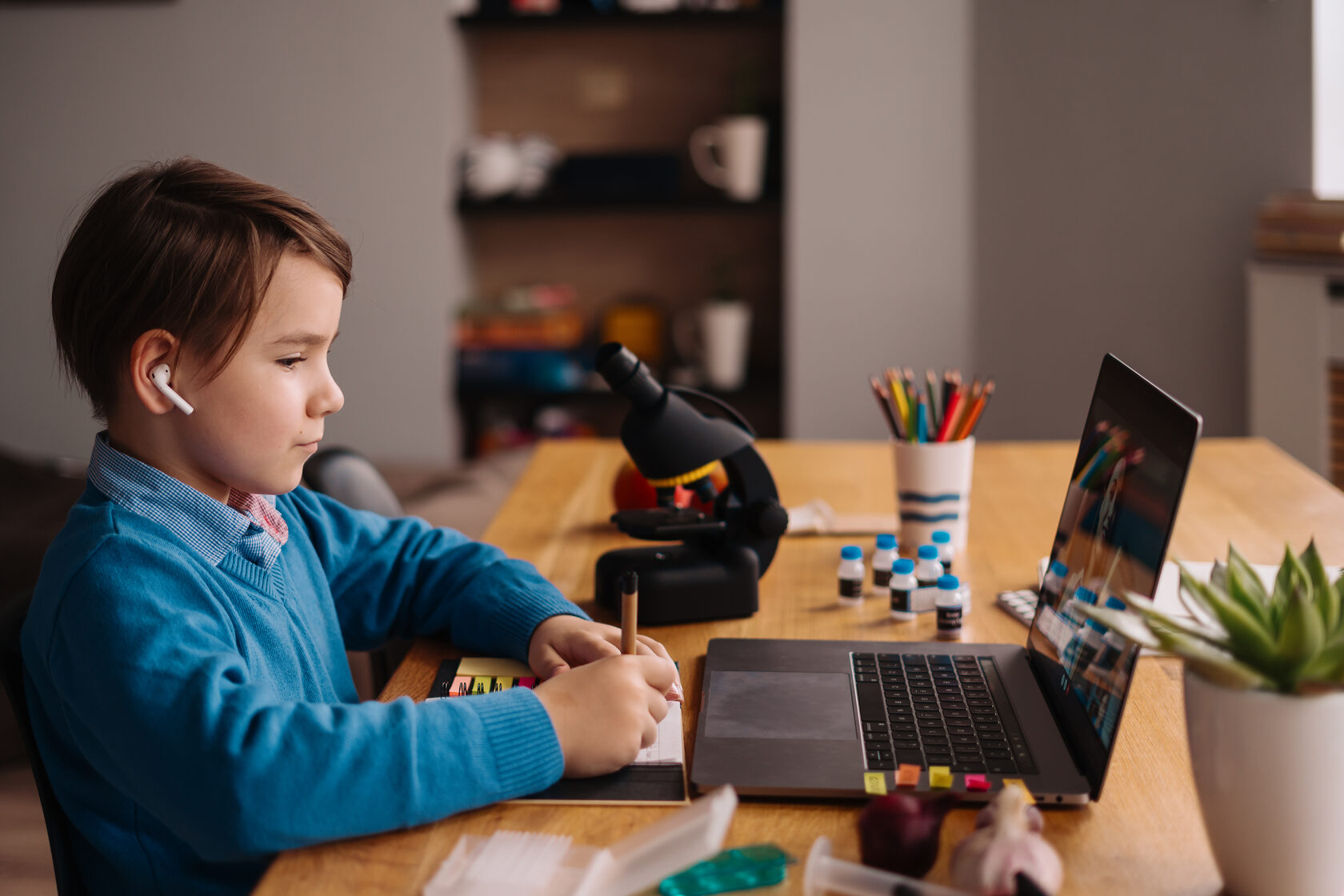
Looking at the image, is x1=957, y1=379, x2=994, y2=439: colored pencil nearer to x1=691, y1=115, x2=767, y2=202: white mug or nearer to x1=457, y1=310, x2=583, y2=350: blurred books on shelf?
x1=691, y1=115, x2=767, y2=202: white mug

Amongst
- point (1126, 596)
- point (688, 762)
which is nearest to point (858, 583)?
point (688, 762)

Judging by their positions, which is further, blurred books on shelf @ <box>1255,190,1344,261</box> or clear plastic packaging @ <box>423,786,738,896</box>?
blurred books on shelf @ <box>1255,190,1344,261</box>

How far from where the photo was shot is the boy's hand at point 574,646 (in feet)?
3.20

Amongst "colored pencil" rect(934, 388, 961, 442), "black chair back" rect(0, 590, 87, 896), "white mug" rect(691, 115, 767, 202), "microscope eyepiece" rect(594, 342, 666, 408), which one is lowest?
"black chair back" rect(0, 590, 87, 896)

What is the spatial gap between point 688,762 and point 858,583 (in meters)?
0.41

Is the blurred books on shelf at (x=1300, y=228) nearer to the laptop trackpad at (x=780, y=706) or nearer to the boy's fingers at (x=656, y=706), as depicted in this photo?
the laptop trackpad at (x=780, y=706)

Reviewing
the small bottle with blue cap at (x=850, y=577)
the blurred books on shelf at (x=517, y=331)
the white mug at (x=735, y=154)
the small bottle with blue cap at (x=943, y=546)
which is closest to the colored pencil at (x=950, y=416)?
the small bottle with blue cap at (x=943, y=546)

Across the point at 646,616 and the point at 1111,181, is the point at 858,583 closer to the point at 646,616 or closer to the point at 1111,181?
the point at 646,616

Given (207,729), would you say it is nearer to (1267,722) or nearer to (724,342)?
(1267,722)

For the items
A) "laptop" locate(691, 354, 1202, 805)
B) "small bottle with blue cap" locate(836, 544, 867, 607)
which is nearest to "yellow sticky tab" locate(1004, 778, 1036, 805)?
"laptop" locate(691, 354, 1202, 805)

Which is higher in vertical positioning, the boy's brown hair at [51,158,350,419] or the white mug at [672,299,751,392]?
the boy's brown hair at [51,158,350,419]

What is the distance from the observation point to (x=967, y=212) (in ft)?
10.7

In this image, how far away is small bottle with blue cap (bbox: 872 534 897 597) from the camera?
123 cm

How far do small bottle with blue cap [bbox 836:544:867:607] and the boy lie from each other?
0.90 feet
